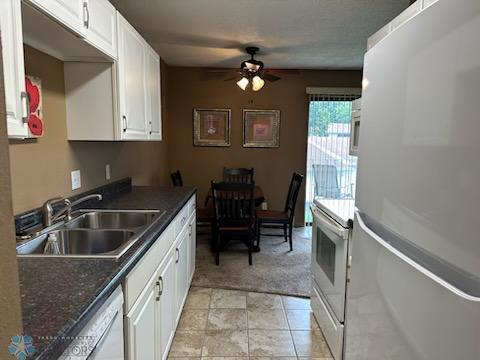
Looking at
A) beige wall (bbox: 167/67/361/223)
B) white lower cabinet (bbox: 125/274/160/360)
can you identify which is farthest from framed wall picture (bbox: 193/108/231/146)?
white lower cabinet (bbox: 125/274/160/360)

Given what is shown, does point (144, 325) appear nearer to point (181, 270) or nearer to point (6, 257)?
point (181, 270)

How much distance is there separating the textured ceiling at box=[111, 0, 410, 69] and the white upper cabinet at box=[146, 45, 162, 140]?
0.38 m

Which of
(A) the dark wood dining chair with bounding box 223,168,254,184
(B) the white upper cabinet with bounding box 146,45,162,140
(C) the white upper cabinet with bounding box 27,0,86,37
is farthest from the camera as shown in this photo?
(A) the dark wood dining chair with bounding box 223,168,254,184

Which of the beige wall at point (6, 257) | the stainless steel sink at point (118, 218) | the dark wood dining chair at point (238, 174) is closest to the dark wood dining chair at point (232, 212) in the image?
the dark wood dining chair at point (238, 174)

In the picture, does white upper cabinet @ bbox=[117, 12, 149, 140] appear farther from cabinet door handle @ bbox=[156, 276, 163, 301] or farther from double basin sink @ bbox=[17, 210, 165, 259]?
cabinet door handle @ bbox=[156, 276, 163, 301]

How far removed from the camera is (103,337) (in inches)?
40.1

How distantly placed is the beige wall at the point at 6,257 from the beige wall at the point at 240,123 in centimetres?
463

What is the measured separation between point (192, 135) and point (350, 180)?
253 centimetres

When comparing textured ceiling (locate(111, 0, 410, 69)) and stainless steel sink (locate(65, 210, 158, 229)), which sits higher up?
textured ceiling (locate(111, 0, 410, 69))

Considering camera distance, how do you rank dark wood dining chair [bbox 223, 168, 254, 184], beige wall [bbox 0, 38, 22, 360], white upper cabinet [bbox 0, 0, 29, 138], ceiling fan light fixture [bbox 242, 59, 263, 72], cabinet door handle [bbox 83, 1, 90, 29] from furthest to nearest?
dark wood dining chair [bbox 223, 168, 254, 184] → ceiling fan light fixture [bbox 242, 59, 263, 72] → cabinet door handle [bbox 83, 1, 90, 29] → white upper cabinet [bbox 0, 0, 29, 138] → beige wall [bbox 0, 38, 22, 360]

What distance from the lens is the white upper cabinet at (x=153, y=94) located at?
2.72 meters

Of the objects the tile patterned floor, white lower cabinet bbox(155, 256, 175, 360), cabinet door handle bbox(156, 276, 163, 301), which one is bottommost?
the tile patterned floor

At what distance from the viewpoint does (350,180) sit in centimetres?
505

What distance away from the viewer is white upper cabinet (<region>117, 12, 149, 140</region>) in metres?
2.05
